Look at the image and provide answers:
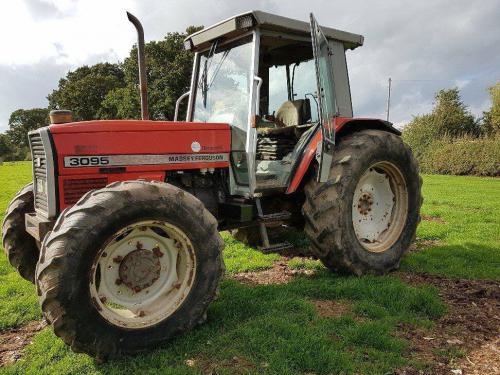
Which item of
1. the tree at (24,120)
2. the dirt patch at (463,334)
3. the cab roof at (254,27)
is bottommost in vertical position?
the dirt patch at (463,334)

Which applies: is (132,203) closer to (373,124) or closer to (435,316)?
(435,316)

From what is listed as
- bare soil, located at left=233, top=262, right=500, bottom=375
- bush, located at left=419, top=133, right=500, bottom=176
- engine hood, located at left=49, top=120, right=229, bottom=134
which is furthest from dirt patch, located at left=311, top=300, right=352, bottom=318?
bush, located at left=419, top=133, right=500, bottom=176

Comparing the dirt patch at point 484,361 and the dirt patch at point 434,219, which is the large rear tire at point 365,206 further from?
the dirt patch at point 434,219

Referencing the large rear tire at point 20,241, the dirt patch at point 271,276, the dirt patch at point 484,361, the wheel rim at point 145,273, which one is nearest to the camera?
the dirt patch at point 484,361

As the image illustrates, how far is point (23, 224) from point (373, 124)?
155 inches

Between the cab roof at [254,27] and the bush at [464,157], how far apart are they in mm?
19689

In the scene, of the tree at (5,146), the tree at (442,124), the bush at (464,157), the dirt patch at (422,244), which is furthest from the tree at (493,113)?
the tree at (5,146)

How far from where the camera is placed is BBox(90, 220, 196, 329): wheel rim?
3.17 m

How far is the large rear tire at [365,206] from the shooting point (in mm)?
4402

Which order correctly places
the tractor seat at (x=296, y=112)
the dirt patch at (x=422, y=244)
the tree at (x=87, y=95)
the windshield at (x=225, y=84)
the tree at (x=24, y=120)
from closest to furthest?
the windshield at (x=225, y=84) < the tractor seat at (x=296, y=112) < the dirt patch at (x=422, y=244) < the tree at (x=87, y=95) < the tree at (x=24, y=120)

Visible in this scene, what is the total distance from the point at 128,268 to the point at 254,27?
261cm

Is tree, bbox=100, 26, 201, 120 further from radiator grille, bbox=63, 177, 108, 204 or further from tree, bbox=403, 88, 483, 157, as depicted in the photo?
radiator grille, bbox=63, 177, 108, 204

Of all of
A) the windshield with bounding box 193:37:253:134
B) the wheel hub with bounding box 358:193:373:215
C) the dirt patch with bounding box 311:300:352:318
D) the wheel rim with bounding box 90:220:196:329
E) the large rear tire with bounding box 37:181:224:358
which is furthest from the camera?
the wheel hub with bounding box 358:193:373:215

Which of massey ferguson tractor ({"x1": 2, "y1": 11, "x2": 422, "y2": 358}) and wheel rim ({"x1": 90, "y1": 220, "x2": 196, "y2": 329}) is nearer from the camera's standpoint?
massey ferguson tractor ({"x1": 2, "y1": 11, "x2": 422, "y2": 358})
